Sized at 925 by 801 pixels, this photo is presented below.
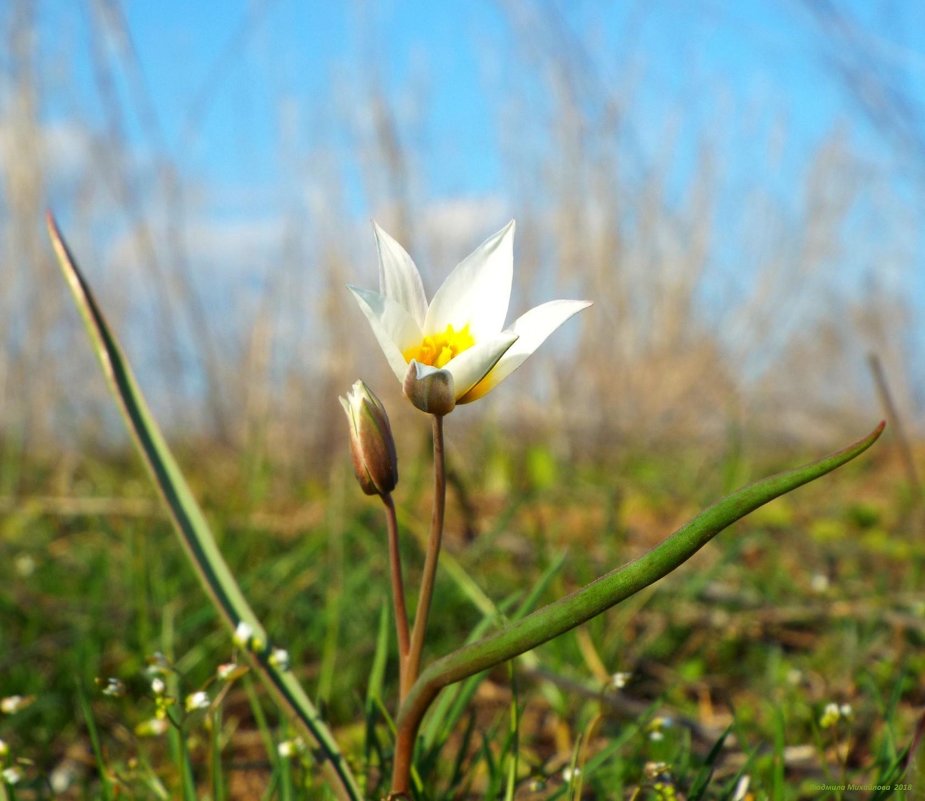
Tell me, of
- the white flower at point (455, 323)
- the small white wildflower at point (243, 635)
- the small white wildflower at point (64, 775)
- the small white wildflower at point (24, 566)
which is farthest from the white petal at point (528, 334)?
the small white wildflower at point (24, 566)

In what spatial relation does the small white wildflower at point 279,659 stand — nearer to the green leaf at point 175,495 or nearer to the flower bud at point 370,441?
the green leaf at point 175,495

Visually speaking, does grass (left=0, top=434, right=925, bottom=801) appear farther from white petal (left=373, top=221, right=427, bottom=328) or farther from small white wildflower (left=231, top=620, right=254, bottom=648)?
white petal (left=373, top=221, right=427, bottom=328)

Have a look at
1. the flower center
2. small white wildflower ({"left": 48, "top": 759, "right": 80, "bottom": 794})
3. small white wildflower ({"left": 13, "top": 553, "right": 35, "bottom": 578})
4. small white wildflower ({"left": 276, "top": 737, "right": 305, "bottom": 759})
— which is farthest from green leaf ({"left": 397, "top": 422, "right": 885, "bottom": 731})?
small white wildflower ({"left": 13, "top": 553, "right": 35, "bottom": 578})

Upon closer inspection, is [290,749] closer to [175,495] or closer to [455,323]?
[175,495]

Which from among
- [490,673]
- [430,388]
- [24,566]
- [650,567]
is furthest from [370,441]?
[24,566]

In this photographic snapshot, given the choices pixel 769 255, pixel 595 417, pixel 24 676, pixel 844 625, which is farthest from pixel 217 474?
pixel 769 255

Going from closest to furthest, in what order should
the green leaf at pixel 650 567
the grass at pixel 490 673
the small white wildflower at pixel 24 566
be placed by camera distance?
1. the green leaf at pixel 650 567
2. the grass at pixel 490 673
3. the small white wildflower at pixel 24 566

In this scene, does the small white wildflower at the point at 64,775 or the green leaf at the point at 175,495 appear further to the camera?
the small white wildflower at the point at 64,775
